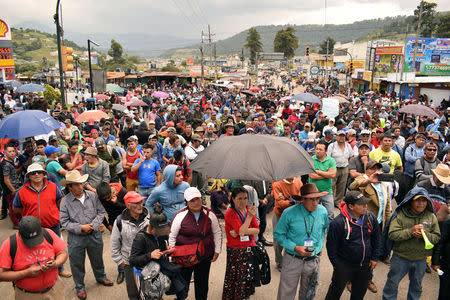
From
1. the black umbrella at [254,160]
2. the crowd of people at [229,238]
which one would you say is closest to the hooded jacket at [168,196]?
the crowd of people at [229,238]

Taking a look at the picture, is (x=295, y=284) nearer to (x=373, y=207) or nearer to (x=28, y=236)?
(x=373, y=207)

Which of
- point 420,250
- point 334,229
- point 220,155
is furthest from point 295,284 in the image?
point 220,155

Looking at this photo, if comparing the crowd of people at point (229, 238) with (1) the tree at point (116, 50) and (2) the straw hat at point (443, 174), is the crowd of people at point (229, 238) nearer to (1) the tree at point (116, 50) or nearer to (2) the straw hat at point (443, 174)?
(2) the straw hat at point (443, 174)

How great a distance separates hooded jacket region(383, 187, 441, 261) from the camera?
3678 millimetres

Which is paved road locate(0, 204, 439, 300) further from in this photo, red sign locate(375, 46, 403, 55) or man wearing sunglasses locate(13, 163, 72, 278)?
red sign locate(375, 46, 403, 55)

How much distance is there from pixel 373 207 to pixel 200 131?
4.62 meters

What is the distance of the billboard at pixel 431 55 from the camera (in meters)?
37.5

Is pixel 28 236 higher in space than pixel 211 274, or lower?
higher

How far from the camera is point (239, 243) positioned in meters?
3.63

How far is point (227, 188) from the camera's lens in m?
4.53

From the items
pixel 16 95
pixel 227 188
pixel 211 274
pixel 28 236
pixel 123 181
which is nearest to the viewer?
pixel 28 236

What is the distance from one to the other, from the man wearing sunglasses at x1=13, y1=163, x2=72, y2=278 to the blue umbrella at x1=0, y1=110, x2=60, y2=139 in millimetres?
1406

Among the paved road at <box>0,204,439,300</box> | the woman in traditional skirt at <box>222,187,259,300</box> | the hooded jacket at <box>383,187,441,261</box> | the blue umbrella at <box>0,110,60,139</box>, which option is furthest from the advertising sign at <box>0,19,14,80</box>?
the hooded jacket at <box>383,187,441,261</box>

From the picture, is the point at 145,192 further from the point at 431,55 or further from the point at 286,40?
the point at 286,40
